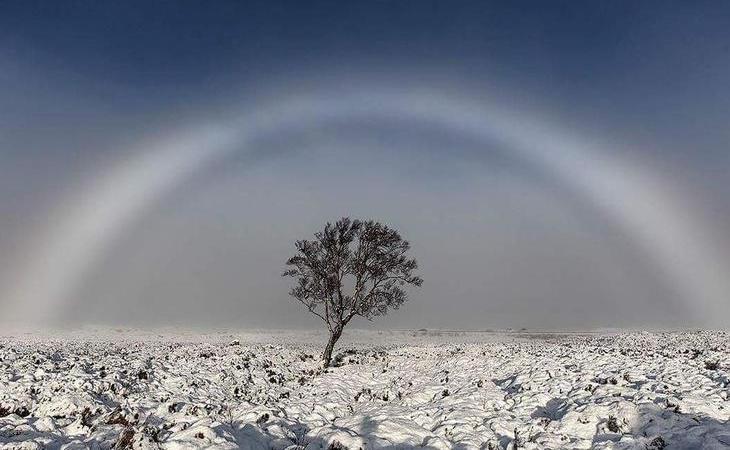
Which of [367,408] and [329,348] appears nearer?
[367,408]

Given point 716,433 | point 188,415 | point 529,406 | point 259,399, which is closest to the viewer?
point 716,433

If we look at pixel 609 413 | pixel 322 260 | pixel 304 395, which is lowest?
pixel 304 395

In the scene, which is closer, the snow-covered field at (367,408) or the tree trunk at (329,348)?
the snow-covered field at (367,408)

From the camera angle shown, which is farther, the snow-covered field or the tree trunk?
the tree trunk

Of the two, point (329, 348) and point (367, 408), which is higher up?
point (329, 348)

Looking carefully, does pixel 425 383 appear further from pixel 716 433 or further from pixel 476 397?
pixel 716 433

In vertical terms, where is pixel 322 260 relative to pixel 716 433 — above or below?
above

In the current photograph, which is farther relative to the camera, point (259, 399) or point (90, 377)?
point (259, 399)

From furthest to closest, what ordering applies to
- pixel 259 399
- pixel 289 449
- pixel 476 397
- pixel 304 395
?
1. pixel 304 395
2. pixel 259 399
3. pixel 476 397
4. pixel 289 449

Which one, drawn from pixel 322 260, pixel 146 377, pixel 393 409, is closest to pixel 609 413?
pixel 393 409

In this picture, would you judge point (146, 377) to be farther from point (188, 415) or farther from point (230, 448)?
point (230, 448)
